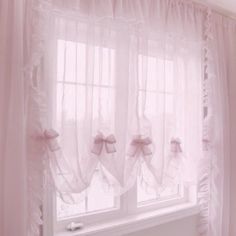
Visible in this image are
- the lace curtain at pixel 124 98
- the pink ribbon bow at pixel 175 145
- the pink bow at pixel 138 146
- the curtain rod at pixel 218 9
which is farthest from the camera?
the curtain rod at pixel 218 9

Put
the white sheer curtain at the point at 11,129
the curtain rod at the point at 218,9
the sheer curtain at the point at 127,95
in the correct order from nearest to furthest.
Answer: the white sheer curtain at the point at 11,129
the sheer curtain at the point at 127,95
the curtain rod at the point at 218,9

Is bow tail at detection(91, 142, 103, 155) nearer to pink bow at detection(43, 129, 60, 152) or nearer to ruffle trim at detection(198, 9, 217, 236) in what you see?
pink bow at detection(43, 129, 60, 152)

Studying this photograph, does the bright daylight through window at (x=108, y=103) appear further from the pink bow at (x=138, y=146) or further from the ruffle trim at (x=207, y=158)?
the ruffle trim at (x=207, y=158)

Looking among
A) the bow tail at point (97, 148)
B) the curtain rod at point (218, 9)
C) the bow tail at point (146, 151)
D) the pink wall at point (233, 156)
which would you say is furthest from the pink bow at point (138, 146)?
the curtain rod at point (218, 9)

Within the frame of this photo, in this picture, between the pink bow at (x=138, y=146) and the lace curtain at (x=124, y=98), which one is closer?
the lace curtain at (x=124, y=98)

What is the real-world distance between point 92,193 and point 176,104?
865mm

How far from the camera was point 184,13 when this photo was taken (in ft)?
7.06

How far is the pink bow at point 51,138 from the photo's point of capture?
4.89 feet

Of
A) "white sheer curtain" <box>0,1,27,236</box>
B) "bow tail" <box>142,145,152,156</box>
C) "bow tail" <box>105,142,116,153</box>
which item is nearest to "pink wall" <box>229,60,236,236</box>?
"bow tail" <box>142,145,152,156</box>

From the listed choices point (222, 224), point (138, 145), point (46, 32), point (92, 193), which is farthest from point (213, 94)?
point (46, 32)

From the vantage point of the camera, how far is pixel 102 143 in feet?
5.56

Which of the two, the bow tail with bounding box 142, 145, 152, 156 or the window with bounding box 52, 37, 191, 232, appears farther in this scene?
the bow tail with bounding box 142, 145, 152, 156

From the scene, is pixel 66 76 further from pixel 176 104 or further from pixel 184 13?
pixel 184 13

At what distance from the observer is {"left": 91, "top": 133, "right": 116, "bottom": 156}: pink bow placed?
168 centimetres
